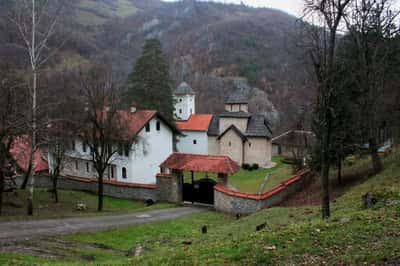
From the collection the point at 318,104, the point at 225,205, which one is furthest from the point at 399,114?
the point at 318,104

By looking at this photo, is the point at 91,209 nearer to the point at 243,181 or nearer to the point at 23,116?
the point at 23,116


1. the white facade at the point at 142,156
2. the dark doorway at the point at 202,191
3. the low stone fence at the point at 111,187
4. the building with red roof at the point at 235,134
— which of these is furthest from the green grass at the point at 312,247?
the building with red roof at the point at 235,134

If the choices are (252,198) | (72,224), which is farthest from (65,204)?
(252,198)

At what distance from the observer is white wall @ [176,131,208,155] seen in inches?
1896

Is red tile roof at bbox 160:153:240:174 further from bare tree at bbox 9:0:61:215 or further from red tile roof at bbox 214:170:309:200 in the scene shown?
bare tree at bbox 9:0:61:215

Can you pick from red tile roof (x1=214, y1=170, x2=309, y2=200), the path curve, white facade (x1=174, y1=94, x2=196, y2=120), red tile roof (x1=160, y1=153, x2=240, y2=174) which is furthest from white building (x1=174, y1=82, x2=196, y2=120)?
the path curve

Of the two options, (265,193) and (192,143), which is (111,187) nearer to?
(265,193)

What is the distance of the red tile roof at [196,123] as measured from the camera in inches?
1902

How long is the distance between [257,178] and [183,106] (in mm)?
18291

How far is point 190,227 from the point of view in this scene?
18.8m

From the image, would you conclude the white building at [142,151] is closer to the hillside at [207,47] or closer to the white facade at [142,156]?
the white facade at [142,156]

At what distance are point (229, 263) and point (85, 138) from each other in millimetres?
20475

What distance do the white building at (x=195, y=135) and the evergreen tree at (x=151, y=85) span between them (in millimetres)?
4537

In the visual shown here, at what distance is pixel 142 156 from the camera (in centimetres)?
3303
